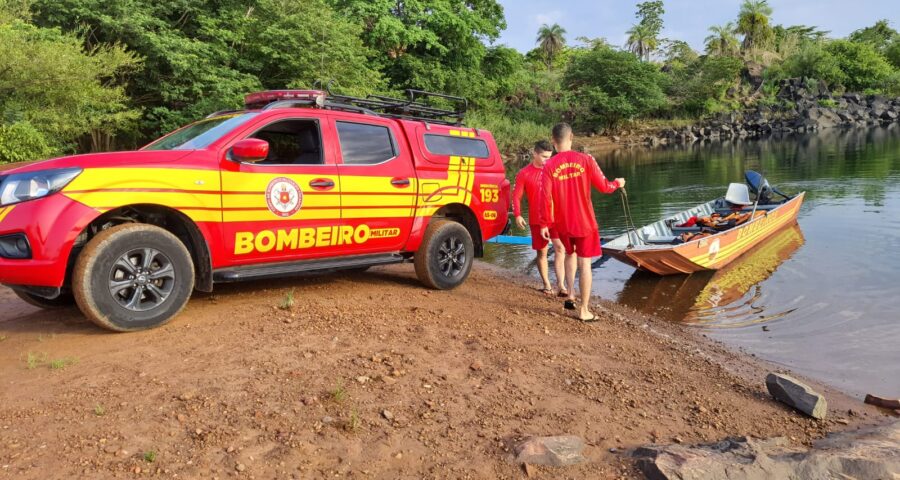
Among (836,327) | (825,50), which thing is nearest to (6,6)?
(836,327)

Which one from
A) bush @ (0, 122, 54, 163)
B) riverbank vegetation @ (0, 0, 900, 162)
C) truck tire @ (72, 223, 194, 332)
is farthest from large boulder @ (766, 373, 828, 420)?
bush @ (0, 122, 54, 163)

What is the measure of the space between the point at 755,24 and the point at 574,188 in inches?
3189

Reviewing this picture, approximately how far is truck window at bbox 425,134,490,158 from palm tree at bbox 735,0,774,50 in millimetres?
78551

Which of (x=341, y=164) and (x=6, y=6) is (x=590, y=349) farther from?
(x=6, y=6)

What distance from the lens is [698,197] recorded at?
19.3m

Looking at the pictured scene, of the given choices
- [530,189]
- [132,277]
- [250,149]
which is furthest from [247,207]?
[530,189]

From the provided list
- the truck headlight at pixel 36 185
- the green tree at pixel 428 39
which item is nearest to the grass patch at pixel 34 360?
the truck headlight at pixel 36 185

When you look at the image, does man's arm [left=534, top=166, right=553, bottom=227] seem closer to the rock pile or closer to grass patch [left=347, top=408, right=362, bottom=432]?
grass patch [left=347, top=408, right=362, bottom=432]

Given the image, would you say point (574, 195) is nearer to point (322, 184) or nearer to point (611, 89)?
point (322, 184)

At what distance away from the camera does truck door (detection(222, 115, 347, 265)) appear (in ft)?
16.4

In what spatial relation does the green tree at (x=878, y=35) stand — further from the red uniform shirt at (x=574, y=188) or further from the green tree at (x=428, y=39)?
the red uniform shirt at (x=574, y=188)

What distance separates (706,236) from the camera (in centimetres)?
980

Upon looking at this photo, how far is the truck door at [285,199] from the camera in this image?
4984 mm

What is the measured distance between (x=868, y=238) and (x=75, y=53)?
2153 centimetres
